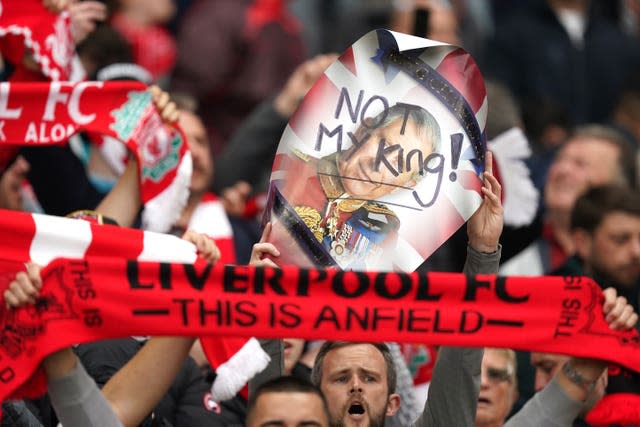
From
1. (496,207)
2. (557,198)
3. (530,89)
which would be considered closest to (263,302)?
(496,207)

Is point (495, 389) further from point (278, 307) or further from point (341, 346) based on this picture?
point (278, 307)

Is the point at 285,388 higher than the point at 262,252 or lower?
lower

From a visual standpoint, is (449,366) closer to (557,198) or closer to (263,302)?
(263,302)

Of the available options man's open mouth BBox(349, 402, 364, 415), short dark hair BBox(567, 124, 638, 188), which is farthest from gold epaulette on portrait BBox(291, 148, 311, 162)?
short dark hair BBox(567, 124, 638, 188)

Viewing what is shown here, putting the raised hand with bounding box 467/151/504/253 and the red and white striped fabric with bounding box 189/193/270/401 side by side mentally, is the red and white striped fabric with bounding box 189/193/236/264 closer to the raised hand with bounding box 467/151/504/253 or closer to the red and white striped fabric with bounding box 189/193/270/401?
the red and white striped fabric with bounding box 189/193/270/401

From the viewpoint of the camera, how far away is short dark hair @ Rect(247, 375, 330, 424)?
432cm

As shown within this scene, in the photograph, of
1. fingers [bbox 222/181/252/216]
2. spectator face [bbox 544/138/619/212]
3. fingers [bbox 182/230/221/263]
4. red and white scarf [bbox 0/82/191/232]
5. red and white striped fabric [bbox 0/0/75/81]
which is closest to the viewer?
fingers [bbox 182/230/221/263]

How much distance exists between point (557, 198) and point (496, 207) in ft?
9.51

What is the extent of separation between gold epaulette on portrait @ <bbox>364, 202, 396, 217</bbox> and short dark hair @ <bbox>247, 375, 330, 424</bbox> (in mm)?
552

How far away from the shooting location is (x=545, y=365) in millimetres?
5438

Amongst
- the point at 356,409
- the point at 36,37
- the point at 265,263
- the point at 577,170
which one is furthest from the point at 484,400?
the point at 577,170

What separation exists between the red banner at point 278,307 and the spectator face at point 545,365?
1223 mm

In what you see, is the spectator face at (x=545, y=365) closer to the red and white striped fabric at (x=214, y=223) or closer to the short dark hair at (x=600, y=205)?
the short dark hair at (x=600, y=205)

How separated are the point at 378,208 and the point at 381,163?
141mm
